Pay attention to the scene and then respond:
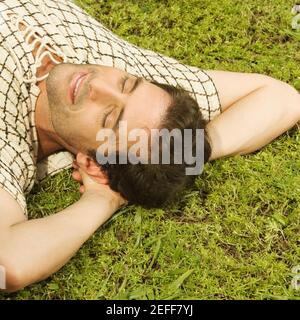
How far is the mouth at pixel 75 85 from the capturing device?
3.76 m

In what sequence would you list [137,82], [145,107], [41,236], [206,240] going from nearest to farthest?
1. [41,236]
2. [145,107]
3. [137,82]
4. [206,240]

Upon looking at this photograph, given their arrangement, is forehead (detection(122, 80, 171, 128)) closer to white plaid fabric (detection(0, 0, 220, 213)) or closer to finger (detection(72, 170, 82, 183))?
white plaid fabric (detection(0, 0, 220, 213))

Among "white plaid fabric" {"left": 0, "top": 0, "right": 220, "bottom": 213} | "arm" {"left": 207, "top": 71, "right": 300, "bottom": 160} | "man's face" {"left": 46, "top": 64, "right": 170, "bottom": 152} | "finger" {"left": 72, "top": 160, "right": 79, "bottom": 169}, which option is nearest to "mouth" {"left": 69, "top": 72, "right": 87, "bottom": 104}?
"man's face" {"left": 46, "top": 64, "right": 170, "bottom": 152}

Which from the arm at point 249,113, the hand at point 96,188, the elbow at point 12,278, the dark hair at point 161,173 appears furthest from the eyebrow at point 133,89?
the elbow at point 12,278

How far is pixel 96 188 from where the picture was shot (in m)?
3.94

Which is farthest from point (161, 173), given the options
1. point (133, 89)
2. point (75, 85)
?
point (75, 85)

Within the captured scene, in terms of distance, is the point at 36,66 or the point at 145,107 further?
the point at 36,66

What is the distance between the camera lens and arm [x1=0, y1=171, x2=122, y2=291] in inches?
133

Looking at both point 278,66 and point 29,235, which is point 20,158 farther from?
point 278,66

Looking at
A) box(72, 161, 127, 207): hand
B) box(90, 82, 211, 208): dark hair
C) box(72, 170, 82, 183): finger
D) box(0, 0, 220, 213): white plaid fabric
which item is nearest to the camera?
box(0, 0, 220, 213): white plaid fabric

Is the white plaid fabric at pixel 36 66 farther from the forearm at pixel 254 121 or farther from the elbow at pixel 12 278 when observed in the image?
the elbow at pixel 12 278

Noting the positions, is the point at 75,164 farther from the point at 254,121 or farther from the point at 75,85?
the point at 254,121

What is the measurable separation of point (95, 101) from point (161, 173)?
0.57m
